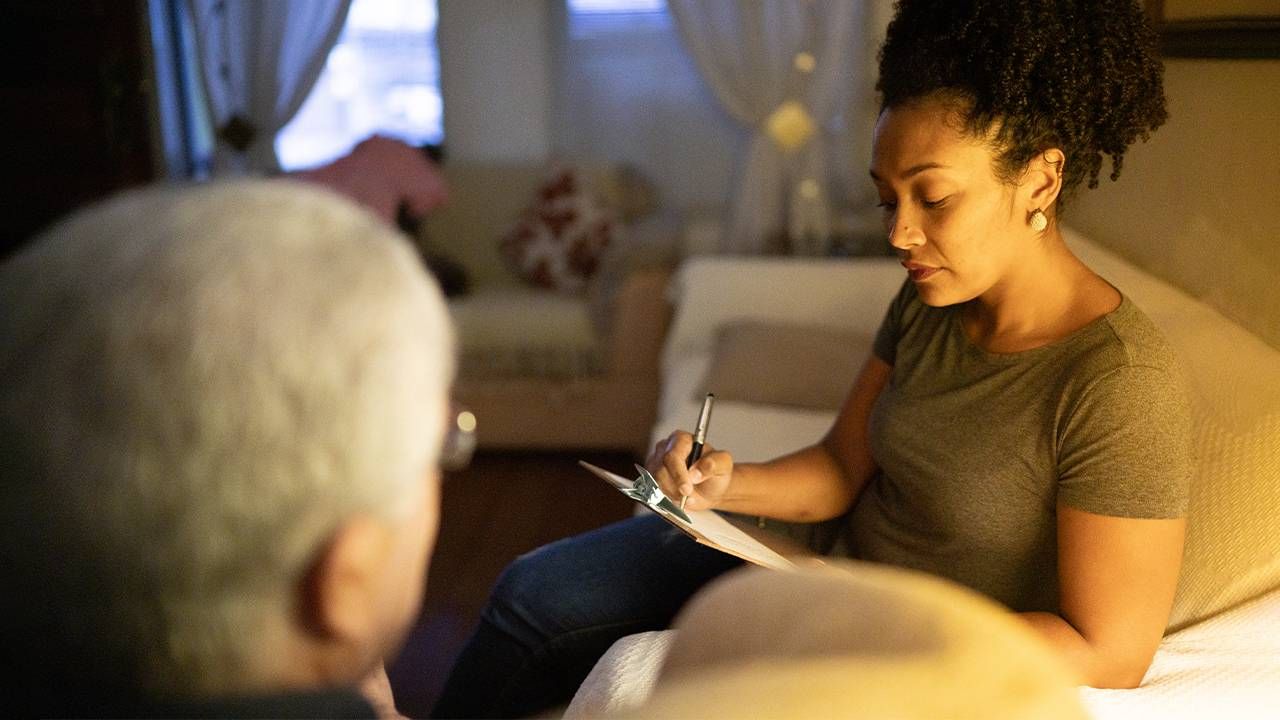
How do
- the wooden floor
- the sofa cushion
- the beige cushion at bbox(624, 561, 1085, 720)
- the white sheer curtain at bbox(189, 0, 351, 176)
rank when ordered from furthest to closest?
the white sheer curtain at bbox(189, 0, 351, 176) → the sofa cushion → the wooden floor → the beige cushion at bbox(624, 561, 1085, 720)

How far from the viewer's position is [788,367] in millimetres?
2559

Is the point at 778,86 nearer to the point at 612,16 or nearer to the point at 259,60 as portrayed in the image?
the point at 612,16

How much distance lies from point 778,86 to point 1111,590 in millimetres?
3177

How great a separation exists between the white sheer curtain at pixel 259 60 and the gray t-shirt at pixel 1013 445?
3.40 m

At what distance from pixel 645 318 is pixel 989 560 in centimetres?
232

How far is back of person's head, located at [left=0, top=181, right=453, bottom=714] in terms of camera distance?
474 mm

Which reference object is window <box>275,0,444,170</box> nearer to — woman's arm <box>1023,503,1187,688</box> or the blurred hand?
the blurred hand

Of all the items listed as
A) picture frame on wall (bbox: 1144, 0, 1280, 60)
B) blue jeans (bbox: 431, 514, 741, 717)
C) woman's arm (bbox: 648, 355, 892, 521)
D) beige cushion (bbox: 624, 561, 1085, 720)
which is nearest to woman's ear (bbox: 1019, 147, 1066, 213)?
woman's arm (bbox: 648, 355, 892, 521)

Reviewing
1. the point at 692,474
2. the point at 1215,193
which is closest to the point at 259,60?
the point at 692,474

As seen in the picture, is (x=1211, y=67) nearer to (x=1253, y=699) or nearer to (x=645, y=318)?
(x=1253, y=699)

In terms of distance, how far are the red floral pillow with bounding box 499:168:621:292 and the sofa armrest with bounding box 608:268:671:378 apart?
1.34 ft

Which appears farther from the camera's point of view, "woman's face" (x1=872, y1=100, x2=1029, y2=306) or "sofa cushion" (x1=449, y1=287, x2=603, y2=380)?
"sofa cushion" (x1=449, y1=287, x2=603, y2=380)

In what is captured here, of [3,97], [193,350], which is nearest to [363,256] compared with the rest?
[193,350]

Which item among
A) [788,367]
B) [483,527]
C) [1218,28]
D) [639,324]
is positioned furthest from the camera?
[639,324]
